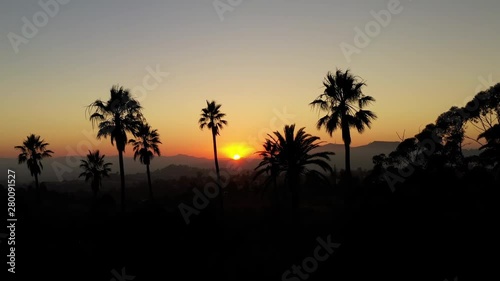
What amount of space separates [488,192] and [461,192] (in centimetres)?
242

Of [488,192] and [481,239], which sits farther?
[488,192]

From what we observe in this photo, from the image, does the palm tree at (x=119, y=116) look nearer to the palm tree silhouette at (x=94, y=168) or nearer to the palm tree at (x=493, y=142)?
the palm tree silhouette at (x=94, y=168)

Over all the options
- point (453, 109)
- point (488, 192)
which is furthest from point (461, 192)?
point (453, 109)

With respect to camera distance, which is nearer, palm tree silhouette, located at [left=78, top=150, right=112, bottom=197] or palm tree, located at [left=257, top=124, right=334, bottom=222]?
palm tree, located at [left=257, top=124, right=334, bottom=222]

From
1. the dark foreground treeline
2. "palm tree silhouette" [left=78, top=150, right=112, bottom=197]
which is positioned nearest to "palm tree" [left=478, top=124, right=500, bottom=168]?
the dark foreground treeline

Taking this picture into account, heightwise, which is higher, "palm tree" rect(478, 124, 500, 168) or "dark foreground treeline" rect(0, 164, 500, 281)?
"palm tree" rect(478, 124, 500, 168)

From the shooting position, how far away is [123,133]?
3591 centimetres

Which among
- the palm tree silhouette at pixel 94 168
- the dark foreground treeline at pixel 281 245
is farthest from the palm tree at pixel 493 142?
the palm tree silhouette at pixel 94 168

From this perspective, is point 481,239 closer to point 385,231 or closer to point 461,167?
point 385,231

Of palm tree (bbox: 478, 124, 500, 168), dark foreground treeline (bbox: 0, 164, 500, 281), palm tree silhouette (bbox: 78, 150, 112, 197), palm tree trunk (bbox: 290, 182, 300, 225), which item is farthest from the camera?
palm tree silhouette (bbox: 78, 150, 112, 197)

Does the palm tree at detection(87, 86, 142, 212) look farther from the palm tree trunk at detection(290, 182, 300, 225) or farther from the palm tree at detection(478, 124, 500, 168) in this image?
the palm tree at detection(478, 124, 500, 168)

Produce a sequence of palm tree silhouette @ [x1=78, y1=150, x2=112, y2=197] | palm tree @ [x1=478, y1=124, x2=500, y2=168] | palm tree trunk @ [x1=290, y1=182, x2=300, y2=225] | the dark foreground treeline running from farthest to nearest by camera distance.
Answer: palm tree silhouette @ [x1=78, y1=150, x2=112, y2=197]
palm tree @ [x1=478, y1=124, x2=500, y2=168]
palm tree trunk @ [x1=290, y1=182, x2=300, y2=225]
the dark foreground treeline

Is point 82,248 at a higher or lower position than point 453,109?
lower

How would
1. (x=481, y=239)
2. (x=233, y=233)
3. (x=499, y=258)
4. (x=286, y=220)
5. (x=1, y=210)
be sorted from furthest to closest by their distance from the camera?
(x=1, y=210) < (x=286, y=220) < (x=233, y=233) < (x=481, y=239) < (x=499, y=258)
